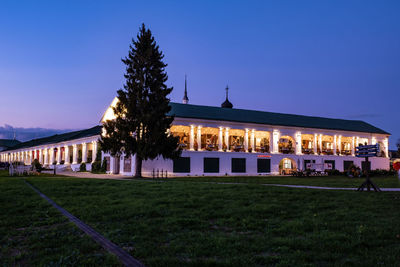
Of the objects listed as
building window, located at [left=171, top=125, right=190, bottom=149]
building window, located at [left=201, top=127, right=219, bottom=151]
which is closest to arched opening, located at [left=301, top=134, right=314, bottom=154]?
building window, located at [left=201, top=127, right=219, bottom=151]

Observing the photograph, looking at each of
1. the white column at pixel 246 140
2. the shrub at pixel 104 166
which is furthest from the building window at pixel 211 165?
the shrub at pixel 104 166

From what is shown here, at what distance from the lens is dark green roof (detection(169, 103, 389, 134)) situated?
43750 mm

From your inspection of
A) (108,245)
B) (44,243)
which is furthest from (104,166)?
(108,245)

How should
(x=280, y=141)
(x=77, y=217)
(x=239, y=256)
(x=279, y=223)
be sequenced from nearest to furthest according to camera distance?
(x=239, y=256), (x=279, y=223), (x=77, y=217), (x=280, y=141)

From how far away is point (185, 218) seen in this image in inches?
322

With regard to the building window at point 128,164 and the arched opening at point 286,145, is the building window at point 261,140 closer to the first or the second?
the arched opening at point 286,145

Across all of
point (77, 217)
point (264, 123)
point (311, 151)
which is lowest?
point (77, 217)

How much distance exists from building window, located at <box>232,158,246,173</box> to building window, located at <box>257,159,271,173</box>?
2.65 m

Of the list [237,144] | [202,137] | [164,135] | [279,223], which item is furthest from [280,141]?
[279,223]

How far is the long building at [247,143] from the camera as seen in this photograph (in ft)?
135

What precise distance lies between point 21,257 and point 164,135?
27.0 m

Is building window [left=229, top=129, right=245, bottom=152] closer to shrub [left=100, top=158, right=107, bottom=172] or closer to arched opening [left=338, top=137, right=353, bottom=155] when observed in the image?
shrub [left=100, top=158, right=107, bottom=172]

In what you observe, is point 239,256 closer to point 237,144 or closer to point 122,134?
point 122,134

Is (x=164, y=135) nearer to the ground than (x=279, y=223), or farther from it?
farther from it
